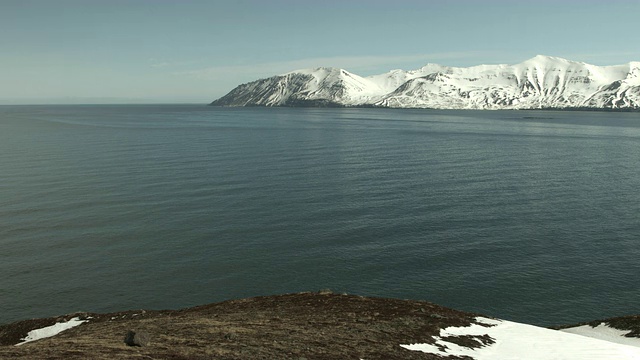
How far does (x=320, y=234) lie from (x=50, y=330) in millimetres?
31394

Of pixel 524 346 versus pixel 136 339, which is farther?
pixel 524 346

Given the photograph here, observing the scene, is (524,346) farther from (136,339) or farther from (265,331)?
(136,339)

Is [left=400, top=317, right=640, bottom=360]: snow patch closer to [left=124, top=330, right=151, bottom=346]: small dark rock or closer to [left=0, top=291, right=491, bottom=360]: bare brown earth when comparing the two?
[left=0, top=291, right=491, bottom=360]: bare brown earth

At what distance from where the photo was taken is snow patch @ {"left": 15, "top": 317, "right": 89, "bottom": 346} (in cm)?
2973

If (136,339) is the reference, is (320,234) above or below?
below

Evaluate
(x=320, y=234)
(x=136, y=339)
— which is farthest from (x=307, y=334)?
(x=320, y=234)

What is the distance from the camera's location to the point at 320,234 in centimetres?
5600

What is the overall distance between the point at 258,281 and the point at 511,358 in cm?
2487

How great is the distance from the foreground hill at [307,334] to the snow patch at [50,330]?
67 millimetres

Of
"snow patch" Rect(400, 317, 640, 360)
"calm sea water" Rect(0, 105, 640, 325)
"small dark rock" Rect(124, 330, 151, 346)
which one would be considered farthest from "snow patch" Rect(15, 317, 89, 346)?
"snow patch" Rect(400, 317, 640, 360)

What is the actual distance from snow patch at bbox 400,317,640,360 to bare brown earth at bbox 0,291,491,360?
768 millimetres

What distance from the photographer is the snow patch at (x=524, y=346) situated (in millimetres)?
24562

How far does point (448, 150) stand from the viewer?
137 m

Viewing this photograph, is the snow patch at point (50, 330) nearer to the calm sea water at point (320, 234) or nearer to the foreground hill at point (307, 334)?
the foreground hill at point (307, 334)
